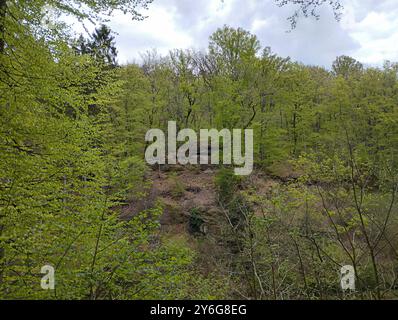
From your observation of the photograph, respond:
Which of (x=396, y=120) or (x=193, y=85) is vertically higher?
(x=193, y=85)

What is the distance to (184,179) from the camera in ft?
79.2

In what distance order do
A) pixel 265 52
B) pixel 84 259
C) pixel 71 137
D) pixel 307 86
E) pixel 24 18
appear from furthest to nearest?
pixel 307 86 < pixel 265 52 < pixel 71 137 < pixel 24 18 < pixel 84 259

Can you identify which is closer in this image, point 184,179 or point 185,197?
point 185,197

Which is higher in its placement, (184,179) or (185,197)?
(184,179)

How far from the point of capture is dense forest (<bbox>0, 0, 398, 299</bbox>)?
171 inches

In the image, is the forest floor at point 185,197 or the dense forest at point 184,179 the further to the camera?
the forest floor at point 185,197

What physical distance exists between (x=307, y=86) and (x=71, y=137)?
2354 centimetres

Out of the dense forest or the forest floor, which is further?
the forest floor

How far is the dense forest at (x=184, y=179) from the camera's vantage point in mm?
4348

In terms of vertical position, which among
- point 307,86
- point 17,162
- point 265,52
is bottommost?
point 17,162
